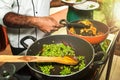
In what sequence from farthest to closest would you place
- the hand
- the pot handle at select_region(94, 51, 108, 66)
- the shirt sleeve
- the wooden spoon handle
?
the shirt sleeve, the hand, the pot handle at select_region(94, 51, 108, 66), the wooden spoon handle

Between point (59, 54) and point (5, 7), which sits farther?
point (5, 7)

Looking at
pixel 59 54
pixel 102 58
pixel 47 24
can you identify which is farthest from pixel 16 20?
pixel 102 58

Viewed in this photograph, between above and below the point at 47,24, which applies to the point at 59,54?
below

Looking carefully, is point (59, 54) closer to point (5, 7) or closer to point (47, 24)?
point (47, 24)

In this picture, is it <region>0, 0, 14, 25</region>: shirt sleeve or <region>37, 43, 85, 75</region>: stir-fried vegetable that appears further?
<region>0, 0, 14, 25</region>: shirt sleeve

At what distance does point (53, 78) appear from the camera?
0.95 metres

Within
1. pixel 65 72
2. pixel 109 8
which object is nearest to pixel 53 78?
pixel 65 72

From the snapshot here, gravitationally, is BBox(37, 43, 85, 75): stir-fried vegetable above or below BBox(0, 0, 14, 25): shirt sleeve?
below

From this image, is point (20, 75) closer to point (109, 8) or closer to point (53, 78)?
point (53, 78)

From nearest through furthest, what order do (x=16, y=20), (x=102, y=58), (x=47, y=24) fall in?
(x=102, y=58), (x=47, y=24), (x=16, y=20)

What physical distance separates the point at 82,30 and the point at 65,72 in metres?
0.43

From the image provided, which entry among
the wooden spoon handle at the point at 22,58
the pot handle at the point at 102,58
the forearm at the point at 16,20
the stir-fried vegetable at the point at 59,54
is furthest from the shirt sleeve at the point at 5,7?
the pot handle at the point at 102,58

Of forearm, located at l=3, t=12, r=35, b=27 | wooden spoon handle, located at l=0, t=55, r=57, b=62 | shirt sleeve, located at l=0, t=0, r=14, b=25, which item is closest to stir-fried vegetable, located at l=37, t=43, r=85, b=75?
wooden spoon handle, located at l=0, t=55, r=57, b=62

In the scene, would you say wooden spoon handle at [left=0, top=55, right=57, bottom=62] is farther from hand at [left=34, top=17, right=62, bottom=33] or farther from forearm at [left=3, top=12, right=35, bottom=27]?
forearm at [left=3, top=12, right=35, bottom=27]
